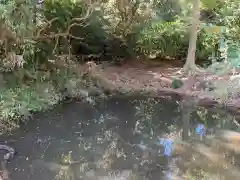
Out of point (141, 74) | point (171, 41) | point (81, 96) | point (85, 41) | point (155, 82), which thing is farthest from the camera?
point (171, 41)

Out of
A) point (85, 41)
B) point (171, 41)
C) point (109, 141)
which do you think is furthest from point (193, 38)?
point (109, 141)

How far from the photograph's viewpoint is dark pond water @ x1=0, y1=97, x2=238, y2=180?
5.66 m

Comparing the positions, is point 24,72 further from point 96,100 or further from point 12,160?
point 12,160

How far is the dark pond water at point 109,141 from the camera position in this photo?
5664mm

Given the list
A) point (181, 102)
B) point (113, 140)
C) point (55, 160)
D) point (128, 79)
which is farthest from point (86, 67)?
point (55, 160)

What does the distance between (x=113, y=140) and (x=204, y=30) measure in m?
5.89

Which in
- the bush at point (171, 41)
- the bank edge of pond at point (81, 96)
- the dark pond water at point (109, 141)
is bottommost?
the dark pond water at point (109, 141)

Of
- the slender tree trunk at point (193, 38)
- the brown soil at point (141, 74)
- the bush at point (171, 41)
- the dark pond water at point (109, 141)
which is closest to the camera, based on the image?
the dark pond water at point (109, 141)

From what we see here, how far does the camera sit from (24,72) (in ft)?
27.6

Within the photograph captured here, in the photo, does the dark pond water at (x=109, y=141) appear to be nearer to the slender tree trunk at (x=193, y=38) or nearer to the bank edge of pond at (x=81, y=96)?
the bank edge of pond at (x=81, y=96)

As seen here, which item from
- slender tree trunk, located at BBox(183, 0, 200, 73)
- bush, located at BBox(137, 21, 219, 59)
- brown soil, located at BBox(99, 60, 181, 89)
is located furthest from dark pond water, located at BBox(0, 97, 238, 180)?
bush, located at BBox(137, 21, 219, 59)

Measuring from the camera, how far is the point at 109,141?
686 centimetres

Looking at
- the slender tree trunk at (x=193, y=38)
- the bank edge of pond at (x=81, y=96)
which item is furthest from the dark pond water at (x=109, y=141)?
the slender tree trunk at (x=193, y=38)

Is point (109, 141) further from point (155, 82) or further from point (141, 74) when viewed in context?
point (141, 74)
